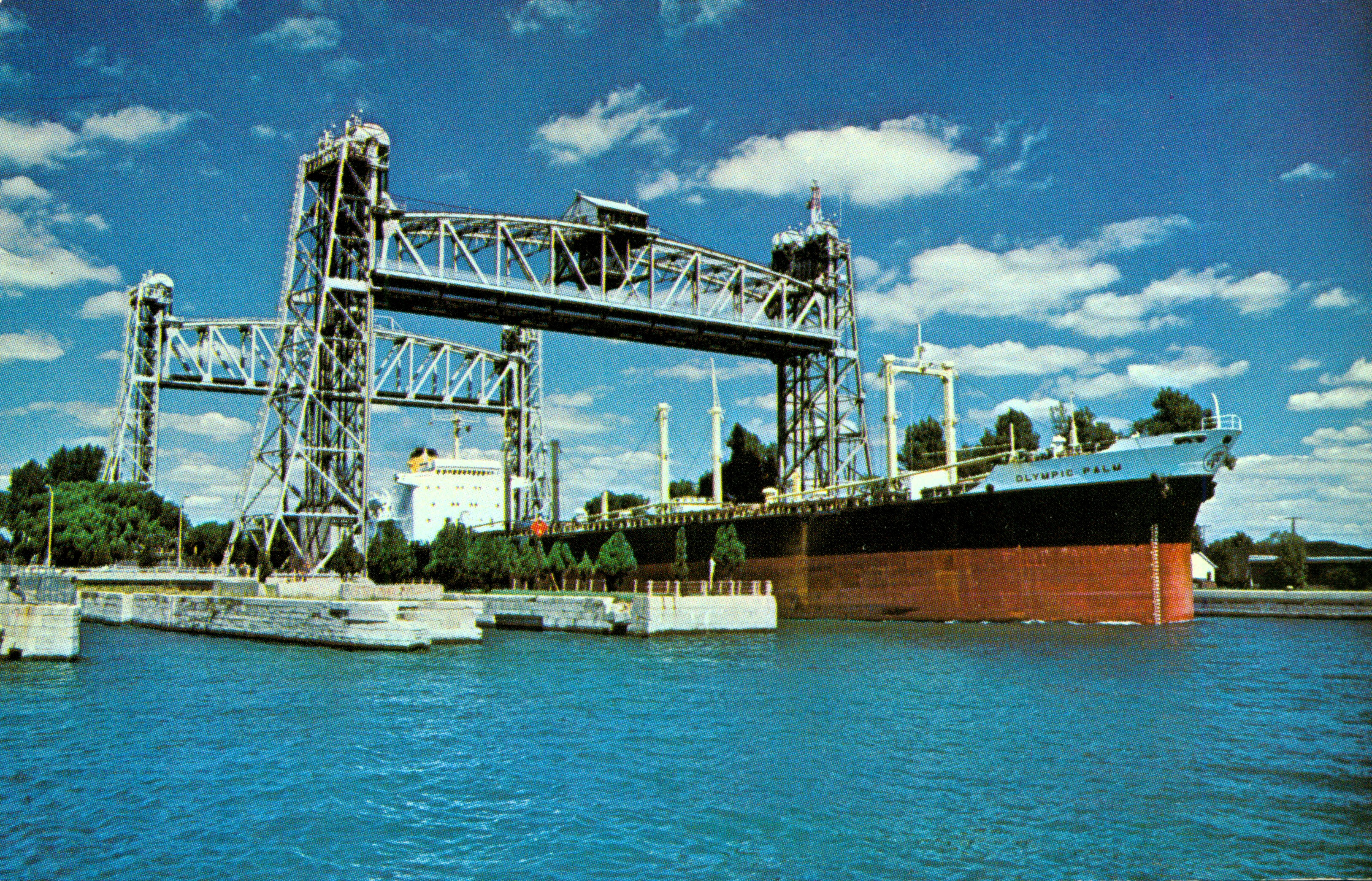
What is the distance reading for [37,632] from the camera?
90.3 feet

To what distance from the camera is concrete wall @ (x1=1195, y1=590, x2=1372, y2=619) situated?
Answer: 44.1m

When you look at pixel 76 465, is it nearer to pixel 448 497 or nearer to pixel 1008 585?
pixel 448 497

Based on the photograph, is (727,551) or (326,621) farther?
(727,551)

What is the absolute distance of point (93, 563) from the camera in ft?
199

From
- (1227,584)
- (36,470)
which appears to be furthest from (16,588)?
(1227,584)

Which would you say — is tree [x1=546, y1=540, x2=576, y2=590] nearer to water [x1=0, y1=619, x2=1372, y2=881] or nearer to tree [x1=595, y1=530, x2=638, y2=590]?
tree [x1=595, y1=530, x2=638, y2=590]

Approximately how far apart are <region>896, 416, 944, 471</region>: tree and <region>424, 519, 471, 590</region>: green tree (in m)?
38.3

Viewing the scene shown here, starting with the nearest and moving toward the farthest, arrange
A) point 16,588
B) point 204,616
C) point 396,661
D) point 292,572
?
1. point 396,661
2. point 16,588
3. point 204,616
4. point 292,572

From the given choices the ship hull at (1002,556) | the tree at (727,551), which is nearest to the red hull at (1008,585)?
the ship hull at (1002,556)

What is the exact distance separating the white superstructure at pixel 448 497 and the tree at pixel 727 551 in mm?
23631

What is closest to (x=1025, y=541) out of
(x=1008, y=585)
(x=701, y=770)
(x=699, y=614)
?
(x=1008, y=585)

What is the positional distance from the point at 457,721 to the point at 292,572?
94.6 feet

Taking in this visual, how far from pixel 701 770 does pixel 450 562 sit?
3643 centimetres

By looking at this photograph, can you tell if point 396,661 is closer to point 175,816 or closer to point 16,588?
point 16,588
